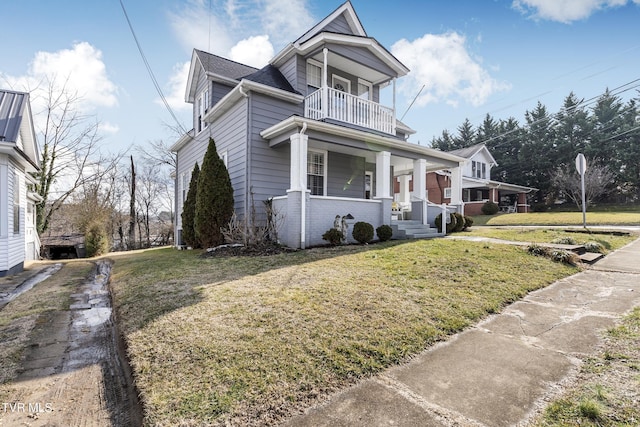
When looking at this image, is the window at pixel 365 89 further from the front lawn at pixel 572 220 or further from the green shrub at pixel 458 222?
the front lawn at pixel 572 220

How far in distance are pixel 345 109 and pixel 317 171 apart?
2403mm

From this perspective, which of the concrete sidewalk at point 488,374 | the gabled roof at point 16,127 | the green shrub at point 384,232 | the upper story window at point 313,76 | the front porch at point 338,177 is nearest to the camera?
the concrete sidewalk at point 488,374

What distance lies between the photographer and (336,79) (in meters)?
12.4

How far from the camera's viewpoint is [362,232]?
9.34 metres

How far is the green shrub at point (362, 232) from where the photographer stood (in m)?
9.34

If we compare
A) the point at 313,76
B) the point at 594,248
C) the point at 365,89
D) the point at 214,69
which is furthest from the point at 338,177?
the point at 594,248

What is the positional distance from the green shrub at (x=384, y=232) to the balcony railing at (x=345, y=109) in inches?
157

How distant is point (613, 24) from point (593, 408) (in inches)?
662

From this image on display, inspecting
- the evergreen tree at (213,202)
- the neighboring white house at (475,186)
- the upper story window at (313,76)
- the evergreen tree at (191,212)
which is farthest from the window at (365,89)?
the neighboring white house at (475,186)

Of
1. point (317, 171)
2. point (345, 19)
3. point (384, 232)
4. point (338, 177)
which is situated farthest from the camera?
point (345, 19)

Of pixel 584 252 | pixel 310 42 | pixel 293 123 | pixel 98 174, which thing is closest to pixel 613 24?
pixel 584 252

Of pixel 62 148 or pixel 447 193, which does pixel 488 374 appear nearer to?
pixel 62 148

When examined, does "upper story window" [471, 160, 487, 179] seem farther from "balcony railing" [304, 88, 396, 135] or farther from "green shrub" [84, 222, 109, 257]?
"green shrub" [84, 222, 109, 257]

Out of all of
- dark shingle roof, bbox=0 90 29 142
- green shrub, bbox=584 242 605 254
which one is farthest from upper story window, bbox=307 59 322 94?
green shrub, bbox=584 242 605 254
